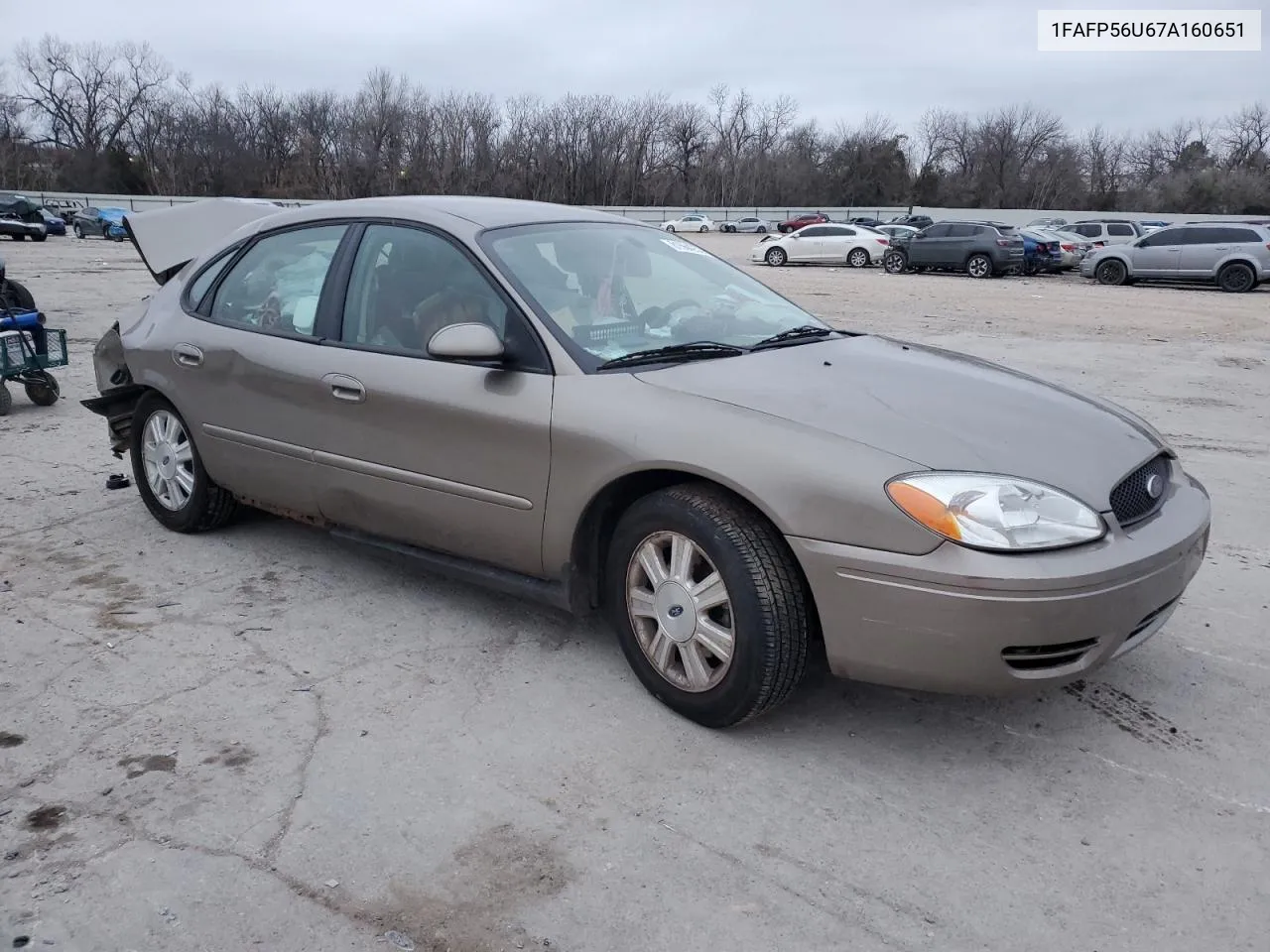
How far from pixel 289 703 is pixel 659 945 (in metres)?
1.65

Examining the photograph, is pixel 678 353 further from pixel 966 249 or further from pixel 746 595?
pixel 966 249

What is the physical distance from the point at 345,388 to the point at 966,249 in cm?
2629

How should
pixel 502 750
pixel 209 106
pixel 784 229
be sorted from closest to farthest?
pixel 502 750 < pixel 784 229 < pixel 209 106

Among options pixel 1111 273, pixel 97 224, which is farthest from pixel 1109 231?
pixel 97 224

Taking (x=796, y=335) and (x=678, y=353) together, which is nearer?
(x=678, y=353)

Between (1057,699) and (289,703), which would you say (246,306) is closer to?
(289,703)

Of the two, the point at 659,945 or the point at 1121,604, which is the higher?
the point at 1121,604

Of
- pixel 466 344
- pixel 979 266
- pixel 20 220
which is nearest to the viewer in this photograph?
pixel 466 344

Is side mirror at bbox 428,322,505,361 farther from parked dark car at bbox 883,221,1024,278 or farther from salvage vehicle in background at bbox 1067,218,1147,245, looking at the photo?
salvage vehicle in background at bbox 1067,218,1147,245

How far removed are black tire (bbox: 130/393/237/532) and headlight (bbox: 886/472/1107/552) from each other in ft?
11.2

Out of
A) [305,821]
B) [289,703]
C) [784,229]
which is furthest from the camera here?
[784,229]

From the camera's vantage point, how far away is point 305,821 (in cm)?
268

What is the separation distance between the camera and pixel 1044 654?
271 cm

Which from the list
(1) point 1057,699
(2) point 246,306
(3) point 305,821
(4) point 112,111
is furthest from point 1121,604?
(4) point 112,111
